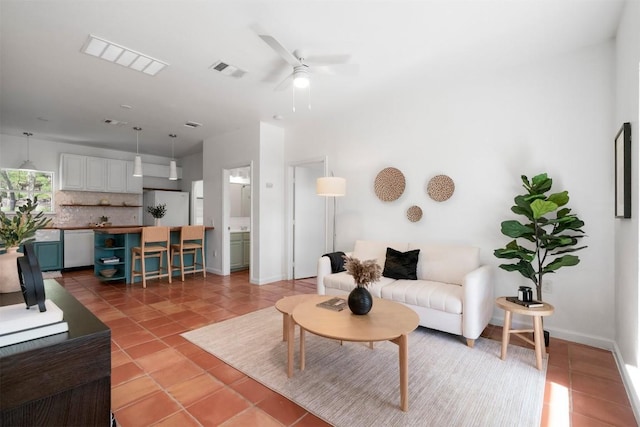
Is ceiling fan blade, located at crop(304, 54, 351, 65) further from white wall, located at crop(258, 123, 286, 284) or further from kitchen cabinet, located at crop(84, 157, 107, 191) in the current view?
kitchen cabinet, located at crop(84, 157, 107, 191)

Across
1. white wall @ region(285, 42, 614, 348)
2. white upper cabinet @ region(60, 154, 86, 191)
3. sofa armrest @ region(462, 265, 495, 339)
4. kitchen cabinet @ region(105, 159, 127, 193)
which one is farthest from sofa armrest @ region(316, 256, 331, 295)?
white upper cabinet @ region(60, 154, 86, 191)

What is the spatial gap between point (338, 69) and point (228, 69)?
119 cm

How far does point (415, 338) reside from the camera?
2846mm

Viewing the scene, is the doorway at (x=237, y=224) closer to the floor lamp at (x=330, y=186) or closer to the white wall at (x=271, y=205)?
the white wall at (x=271, y=205)

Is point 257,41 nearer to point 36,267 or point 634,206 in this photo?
point 36,267

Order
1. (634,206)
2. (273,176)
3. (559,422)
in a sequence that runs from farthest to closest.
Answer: (273,176) → (634,206) → (559,422)

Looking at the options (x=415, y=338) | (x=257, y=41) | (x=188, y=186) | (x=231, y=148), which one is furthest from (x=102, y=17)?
(x=188, y=186)

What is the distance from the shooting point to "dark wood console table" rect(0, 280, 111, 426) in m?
0.78

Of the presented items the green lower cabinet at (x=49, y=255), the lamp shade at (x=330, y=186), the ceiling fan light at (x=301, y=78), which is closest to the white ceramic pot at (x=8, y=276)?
the ceiling fan light at (x=301, y=78)

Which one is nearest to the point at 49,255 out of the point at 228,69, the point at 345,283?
the point at 228,69

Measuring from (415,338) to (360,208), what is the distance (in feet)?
6.59

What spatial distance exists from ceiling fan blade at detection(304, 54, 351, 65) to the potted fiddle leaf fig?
2040mm

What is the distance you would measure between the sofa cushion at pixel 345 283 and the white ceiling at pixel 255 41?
2.34 metres

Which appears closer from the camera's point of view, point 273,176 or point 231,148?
point 273,176
